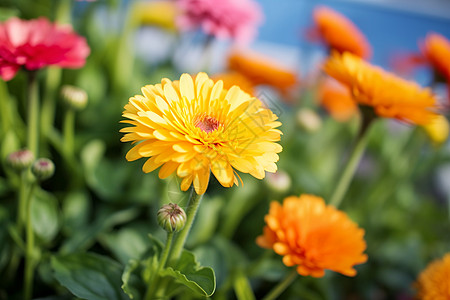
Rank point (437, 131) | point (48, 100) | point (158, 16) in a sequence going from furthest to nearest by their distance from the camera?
1. point (158, 16)
2. point (437, 131)
3. point (48, 100)

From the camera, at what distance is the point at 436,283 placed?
0.53 meters

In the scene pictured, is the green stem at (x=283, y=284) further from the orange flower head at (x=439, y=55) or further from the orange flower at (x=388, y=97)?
the orange flower head at (x=439, y=55)

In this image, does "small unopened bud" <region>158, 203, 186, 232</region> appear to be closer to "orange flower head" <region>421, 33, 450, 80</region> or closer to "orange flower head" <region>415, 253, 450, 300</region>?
"orange flower head" <region>415, 253, 450, 300</region>

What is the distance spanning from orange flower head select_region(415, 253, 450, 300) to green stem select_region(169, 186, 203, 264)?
362mm

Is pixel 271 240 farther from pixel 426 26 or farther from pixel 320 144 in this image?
pixel 426 26

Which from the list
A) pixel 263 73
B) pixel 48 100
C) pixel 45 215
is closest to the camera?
pixel 45 215

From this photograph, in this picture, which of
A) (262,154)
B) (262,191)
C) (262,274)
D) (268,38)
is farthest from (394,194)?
(268,38)

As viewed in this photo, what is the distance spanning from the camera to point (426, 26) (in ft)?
5.43

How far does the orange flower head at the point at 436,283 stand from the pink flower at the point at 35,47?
1.88ft

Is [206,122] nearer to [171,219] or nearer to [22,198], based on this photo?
[171,219]

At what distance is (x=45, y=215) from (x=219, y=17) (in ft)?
1.53

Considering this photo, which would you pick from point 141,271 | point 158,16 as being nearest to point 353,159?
point 141,271

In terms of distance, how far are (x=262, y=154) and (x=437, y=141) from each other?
65 cm

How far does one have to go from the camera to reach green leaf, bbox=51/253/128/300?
0.43 metres
